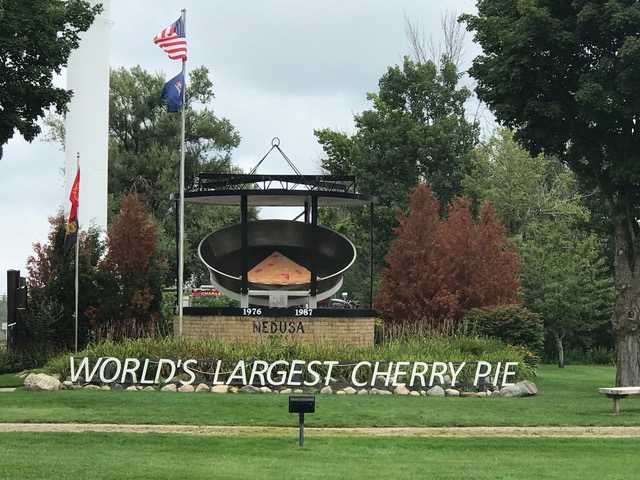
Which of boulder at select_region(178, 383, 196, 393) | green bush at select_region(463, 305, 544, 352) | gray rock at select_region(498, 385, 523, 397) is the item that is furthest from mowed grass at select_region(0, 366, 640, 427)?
green bush at select_region(463, 305, 544, 352)

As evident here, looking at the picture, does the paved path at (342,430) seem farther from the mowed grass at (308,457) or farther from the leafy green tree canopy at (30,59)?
the leafy green tree canopy at (30,59)

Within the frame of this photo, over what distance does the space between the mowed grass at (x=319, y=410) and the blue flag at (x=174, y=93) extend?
878 cm

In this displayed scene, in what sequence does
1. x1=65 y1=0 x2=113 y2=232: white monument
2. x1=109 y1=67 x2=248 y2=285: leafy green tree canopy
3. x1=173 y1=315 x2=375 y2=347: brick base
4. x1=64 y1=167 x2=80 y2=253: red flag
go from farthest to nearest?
x1=109 y1=67 x2=248 y2=285: leafy green tree canopy → x1=65 y1=0 x2=113 y2=232: white monument → x1=64 y1=167 x2=80 y2=253: red flag → x1=173 y1=315 x2=375 y2=347: brick base

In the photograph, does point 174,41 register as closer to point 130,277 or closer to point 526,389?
point 130,277

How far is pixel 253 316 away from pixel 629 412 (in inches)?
495

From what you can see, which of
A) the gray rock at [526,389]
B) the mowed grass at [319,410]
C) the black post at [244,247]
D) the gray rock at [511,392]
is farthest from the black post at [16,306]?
the gray rock at [526,389]

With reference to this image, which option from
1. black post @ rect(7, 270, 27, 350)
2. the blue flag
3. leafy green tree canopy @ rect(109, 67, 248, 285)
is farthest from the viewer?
leafy green tree canopy @ rect(109, 67, 248, 285)

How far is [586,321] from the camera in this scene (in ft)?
168

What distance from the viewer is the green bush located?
1400 inches

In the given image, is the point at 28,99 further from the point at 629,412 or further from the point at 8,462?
the point at 629,412

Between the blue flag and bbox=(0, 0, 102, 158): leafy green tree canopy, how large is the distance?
452 centimetres

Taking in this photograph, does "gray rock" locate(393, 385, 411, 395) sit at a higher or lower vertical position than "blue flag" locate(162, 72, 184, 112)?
lower

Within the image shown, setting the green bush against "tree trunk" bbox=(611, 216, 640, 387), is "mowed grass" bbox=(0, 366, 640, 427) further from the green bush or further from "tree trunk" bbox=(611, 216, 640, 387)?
the green bush

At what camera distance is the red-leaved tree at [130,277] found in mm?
37406
